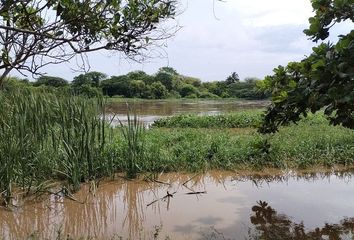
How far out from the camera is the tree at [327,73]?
2.38 meters

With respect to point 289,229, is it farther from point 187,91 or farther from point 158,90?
point 187,91

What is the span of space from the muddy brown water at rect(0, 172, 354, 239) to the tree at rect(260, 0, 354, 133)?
4.66 feet

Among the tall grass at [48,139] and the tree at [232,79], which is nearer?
the tall grass at [48,139]

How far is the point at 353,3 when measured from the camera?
8.29ft

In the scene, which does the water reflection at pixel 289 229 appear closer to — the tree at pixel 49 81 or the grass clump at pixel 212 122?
the tree at pixel 49 81

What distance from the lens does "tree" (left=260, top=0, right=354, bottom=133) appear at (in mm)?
2379

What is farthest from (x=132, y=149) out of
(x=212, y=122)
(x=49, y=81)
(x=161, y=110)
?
(x=161, y=110)

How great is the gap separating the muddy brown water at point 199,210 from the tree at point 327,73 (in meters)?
1.42

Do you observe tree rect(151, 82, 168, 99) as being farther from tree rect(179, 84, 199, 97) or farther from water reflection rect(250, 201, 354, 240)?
water reflection rect(250, 201, 354, 240)

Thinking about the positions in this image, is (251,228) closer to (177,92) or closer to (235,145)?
(235,145)

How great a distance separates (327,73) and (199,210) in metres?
2.48

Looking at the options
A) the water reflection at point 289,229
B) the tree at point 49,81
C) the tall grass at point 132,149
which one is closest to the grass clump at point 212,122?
the tree at point 49,81

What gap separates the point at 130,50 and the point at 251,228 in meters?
2.35

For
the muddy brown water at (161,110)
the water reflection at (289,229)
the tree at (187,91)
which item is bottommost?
the water reflection at (289,229)
